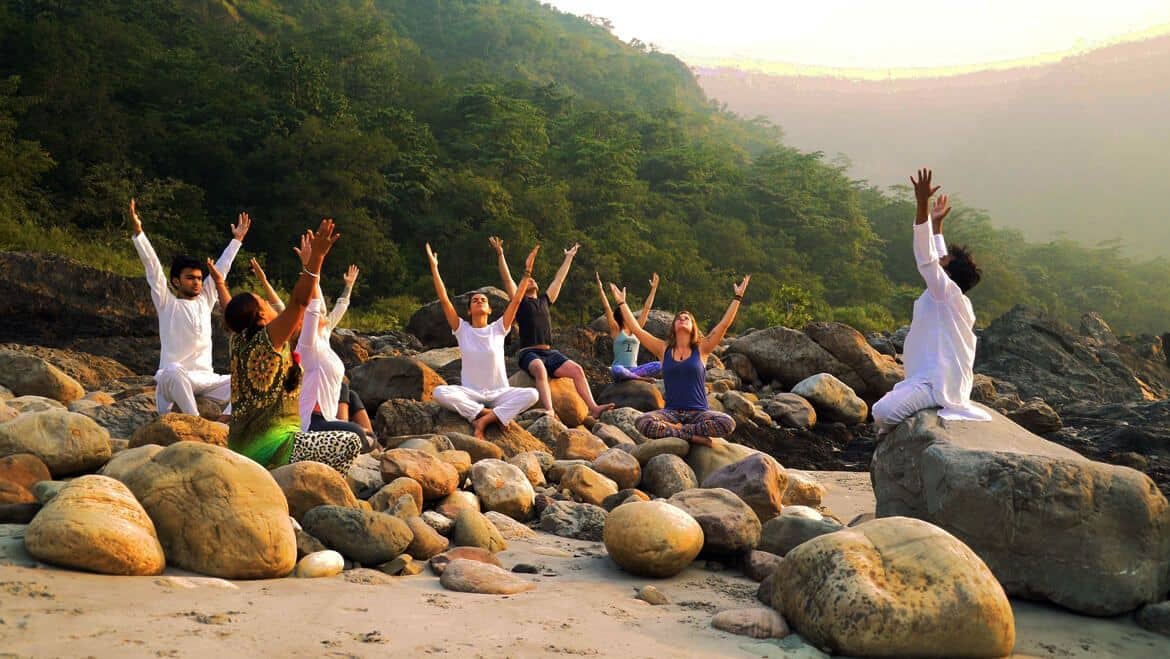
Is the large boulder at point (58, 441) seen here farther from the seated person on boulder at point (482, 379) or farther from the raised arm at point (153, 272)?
the seated person on boulder at point (482, 379)

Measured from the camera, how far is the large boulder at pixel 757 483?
21.8 ft

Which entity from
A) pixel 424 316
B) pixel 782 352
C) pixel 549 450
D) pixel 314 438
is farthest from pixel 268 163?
pixel 314 438

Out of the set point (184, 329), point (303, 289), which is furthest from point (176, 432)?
point (184, 329)

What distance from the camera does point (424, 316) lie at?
19125 millimetres

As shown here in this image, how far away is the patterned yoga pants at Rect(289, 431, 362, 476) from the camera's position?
5773 mm

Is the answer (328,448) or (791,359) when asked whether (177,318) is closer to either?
(328,448)

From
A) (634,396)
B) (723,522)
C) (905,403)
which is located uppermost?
(905,403)

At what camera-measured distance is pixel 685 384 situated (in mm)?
8773

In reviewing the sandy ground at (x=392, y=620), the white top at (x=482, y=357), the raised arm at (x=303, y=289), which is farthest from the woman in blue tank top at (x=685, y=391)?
the raised arm at (x=303, y=289)

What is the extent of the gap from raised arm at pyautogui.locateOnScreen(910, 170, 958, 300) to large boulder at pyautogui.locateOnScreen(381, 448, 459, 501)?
10.8 ft

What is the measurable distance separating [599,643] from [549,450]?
189 inches

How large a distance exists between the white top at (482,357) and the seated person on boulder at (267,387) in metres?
3.43

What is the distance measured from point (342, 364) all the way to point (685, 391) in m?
3.07

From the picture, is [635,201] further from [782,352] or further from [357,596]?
[357,596]
